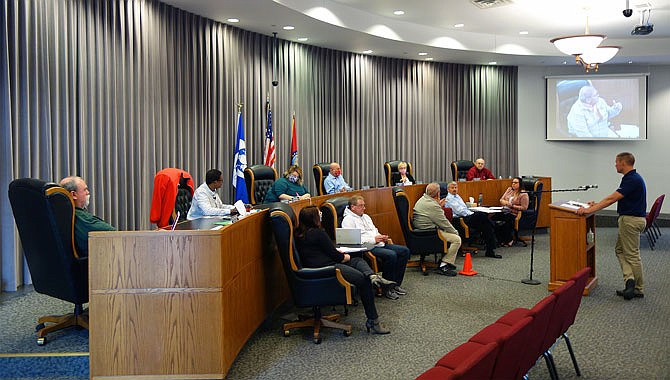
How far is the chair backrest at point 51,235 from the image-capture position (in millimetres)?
4195

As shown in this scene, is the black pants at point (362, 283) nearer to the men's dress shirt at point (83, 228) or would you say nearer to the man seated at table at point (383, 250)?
the man seated at table at point (383, 250)

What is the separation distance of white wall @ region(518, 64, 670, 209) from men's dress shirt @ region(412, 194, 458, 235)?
259 inches

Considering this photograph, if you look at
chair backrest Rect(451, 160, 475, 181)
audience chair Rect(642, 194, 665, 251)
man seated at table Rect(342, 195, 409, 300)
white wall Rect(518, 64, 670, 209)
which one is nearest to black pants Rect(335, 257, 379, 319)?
man seated at table Rect(342, 195, 409, 300)

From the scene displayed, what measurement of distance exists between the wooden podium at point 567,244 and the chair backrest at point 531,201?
321 centimetres

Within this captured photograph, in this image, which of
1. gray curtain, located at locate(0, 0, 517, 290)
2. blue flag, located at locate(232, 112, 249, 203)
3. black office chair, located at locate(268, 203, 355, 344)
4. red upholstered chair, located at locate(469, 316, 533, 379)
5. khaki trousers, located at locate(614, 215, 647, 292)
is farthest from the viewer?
blue flag, located at locate(232, 112, 249, 203)

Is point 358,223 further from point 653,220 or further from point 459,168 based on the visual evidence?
point 653,220

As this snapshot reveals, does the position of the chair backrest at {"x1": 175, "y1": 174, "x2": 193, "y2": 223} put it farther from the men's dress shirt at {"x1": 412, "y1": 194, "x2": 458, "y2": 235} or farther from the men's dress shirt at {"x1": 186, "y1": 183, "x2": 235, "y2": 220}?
the men's dress shirt at {"x1": 412, "y1": 194, "x2": 458, "y2": 235}

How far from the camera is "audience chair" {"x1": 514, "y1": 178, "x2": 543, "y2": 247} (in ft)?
33.6

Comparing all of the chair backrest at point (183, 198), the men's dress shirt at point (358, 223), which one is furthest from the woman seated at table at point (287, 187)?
the men's dress shirt at point (358, 223)

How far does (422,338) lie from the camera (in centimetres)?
515

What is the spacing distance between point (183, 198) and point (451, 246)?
3.40 m

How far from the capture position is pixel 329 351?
4.84 m

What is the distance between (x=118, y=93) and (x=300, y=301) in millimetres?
3377

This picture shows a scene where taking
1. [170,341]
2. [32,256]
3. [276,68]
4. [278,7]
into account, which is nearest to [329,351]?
[170,341]
